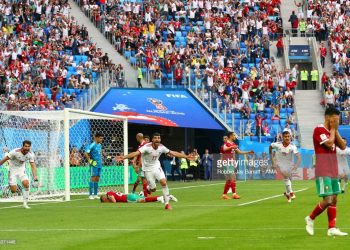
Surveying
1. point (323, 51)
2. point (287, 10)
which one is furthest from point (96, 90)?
point (287, 10)

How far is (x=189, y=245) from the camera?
17.1 m

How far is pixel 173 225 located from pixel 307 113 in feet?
124

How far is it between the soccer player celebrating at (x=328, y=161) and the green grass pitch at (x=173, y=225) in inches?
22.1

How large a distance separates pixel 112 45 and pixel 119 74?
5.67 m

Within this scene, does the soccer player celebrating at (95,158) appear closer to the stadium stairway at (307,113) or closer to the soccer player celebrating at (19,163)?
the soccer player celebrating at (19,163)

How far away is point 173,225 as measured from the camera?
70.3ft

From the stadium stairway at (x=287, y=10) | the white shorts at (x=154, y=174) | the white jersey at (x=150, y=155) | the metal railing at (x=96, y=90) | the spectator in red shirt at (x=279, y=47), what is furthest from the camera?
the stadium stairway at (x=287, y=10)

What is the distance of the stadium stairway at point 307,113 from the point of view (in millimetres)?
56594

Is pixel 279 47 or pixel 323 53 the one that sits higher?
pixel 279 47

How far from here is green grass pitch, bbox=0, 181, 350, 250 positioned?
57.3 ft

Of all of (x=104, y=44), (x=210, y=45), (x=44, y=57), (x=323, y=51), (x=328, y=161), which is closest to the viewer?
(x=328, y=161)

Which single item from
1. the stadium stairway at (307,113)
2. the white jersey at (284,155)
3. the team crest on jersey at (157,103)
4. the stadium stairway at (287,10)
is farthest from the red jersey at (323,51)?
the white jersey at (284,155)

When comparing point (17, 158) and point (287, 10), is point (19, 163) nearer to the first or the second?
point (17, 158)

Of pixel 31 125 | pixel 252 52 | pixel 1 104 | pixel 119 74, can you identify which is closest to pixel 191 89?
pixel 119 74
